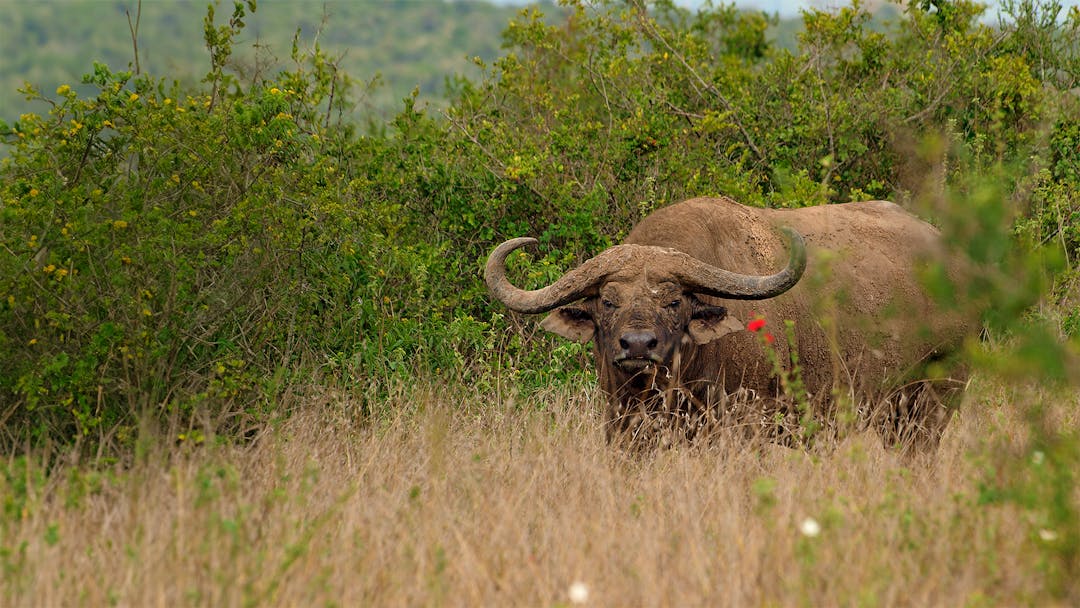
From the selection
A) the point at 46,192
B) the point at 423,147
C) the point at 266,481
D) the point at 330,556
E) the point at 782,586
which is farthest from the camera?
the point at 423,147

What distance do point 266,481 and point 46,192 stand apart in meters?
2.14

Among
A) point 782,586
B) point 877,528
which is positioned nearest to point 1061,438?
point 877,528

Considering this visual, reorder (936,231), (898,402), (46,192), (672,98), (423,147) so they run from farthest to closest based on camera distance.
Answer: (672,98), (423,147), (936,231), (898,402), (46,192)

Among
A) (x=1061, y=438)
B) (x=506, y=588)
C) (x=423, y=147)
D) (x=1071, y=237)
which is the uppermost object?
(x=423, y=147)

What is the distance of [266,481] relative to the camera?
17.5ft

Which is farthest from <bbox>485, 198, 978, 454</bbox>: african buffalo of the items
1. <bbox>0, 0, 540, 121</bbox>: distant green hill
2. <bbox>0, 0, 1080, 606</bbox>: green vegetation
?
<bbox>0, 0, 540, 121</bbox>: distant green hill

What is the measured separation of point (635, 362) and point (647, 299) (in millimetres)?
445

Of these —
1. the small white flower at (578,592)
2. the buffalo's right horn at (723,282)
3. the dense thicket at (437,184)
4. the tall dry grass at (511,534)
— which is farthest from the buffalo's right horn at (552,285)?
the small white flower at (578,592)

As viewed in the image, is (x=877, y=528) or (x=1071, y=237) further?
(x=1071, y=237)

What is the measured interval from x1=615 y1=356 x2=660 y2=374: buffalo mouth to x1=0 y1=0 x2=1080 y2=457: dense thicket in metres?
1.64

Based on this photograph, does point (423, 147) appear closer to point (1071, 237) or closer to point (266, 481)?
point (266, 481)

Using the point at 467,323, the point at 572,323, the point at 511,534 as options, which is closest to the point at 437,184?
the point at 467,323

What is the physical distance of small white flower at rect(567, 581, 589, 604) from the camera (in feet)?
12.4

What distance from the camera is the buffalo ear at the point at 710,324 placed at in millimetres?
6617
